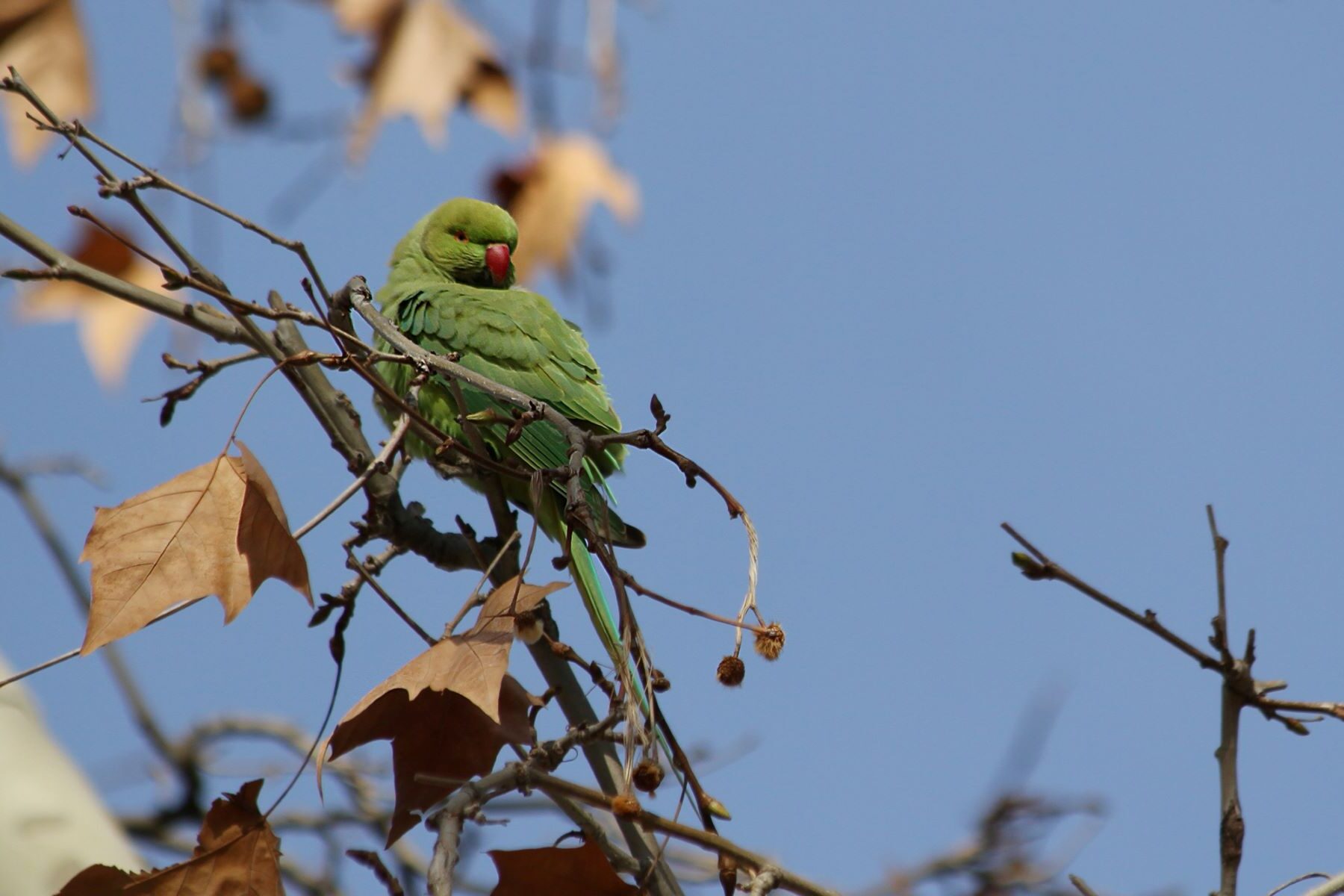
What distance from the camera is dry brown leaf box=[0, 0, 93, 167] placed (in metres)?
4.59

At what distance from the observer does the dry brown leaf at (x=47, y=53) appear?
4.59 metres

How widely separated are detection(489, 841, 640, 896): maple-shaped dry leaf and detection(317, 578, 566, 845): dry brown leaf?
0.62 feet

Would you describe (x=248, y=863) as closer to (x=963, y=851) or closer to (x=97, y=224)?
(x=97, y=224)

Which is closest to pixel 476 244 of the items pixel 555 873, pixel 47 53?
pixel 47 53

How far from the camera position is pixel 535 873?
210 centimetres

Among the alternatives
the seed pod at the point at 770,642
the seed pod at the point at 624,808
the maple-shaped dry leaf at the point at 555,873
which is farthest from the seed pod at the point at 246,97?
the seed pod at the point at 624,808

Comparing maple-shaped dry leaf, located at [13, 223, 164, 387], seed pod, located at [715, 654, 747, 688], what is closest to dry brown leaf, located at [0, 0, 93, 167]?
maple-shaped dry leaf, located at [13, 223, 164, 387]

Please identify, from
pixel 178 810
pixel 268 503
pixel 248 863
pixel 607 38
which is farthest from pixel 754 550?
pixel 178 810

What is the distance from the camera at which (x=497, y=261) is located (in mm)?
4762

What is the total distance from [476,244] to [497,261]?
0.45 ft

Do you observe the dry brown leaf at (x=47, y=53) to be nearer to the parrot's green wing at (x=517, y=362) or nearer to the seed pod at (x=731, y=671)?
the parrot's green wing at (x=517, y=362)

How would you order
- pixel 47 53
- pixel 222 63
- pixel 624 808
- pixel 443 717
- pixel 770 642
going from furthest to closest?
pixel 222 63 < pixel 47 53 < pixel 443 717 < pixel 770 642 < pixel 624 808

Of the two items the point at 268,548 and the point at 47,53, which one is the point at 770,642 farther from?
the point at 47,53

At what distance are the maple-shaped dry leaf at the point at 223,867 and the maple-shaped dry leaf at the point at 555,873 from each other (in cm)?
42
